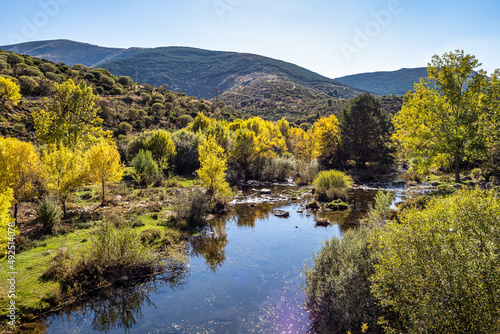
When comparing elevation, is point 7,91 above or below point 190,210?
above

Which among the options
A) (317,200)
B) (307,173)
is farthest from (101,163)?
(307,173)

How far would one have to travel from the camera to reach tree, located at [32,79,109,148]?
23.7 m

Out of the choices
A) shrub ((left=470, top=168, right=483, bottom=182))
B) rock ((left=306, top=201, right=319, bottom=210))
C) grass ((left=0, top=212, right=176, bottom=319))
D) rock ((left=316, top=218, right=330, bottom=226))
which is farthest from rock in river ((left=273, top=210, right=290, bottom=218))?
shrub ((left=470, top=168, right=483, bottom=182))

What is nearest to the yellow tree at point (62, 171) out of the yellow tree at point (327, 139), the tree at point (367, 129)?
the yellow tree at point (327, 139)

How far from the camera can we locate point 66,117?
24.8m

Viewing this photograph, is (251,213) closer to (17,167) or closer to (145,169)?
(145,169)

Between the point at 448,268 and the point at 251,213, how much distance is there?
62.9 ft

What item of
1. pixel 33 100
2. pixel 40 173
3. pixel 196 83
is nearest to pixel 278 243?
pixel 40 173

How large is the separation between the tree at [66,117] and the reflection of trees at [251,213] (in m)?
16.5

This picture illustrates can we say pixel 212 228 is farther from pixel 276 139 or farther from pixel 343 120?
pixel 276 139

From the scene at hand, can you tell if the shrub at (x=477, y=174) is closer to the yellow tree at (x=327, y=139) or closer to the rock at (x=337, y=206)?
the rock at (x=337, y=206)

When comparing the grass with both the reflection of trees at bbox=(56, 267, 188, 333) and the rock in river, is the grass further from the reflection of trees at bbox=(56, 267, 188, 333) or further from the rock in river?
the rock in river

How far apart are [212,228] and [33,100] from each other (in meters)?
43.3

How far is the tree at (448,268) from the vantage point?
15.5 feet
